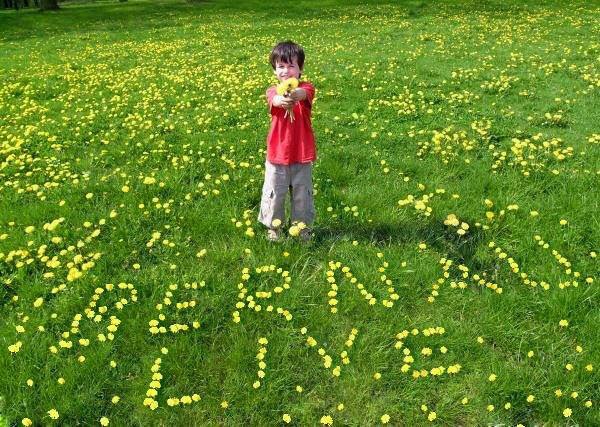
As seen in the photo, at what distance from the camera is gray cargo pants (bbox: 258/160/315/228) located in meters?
5.49

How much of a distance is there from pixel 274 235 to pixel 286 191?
57cm

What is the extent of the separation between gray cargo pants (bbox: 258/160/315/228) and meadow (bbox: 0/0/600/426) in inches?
11.7

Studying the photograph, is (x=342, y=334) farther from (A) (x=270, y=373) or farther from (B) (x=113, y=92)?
(B) (x=113, y=92)

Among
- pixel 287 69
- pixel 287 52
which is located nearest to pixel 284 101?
pixel 287 69

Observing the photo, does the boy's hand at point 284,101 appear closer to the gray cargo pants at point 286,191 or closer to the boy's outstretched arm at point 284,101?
the boy's outstretched arm at point 284,101

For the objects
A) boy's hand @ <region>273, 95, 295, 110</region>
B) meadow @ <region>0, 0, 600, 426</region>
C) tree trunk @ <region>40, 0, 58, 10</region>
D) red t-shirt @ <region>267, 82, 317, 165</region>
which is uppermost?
tree trunk @ <region>40, 0, 58, 10</region>

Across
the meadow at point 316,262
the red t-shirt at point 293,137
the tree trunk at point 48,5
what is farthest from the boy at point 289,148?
the tree trunk at point 48,5

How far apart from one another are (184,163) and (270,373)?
450 centimetres

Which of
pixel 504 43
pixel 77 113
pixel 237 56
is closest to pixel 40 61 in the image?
pixel 237 56

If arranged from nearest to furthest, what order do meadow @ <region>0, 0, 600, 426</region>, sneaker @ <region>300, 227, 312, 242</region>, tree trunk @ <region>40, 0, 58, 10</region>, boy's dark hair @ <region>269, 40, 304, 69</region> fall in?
meadow @ <region>0, 0, 600, 426</region>, boy's dark hair @ <region>269, 40, 304, 69</region>, sneaker @ <region>300, 227, 312, 242</region>, tree trunk @ <region>40, 0, 58, 10</region>

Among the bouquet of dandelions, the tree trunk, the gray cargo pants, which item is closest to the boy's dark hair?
the bouquet of dandelions

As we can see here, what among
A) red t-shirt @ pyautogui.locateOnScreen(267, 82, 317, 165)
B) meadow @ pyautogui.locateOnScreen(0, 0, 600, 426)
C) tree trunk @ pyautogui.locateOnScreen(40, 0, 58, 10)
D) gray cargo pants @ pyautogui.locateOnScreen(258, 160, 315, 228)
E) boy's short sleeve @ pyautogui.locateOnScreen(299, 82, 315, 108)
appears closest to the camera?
meadow @ pyautogui.locateOnScreen(0, 0, 600, 426)

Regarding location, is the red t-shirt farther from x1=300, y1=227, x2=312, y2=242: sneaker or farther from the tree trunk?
the tree trunk

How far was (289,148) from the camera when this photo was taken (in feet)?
17.3
